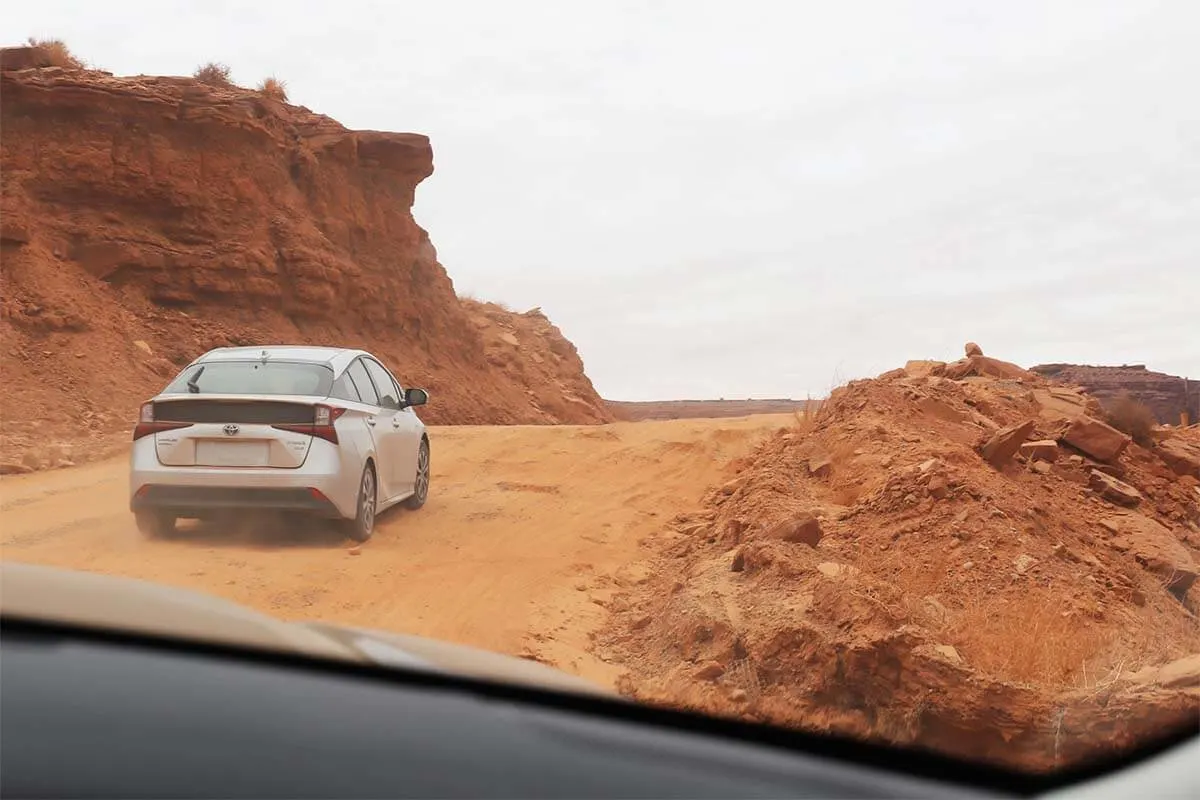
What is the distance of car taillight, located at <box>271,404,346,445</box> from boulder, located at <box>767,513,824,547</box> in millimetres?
3670

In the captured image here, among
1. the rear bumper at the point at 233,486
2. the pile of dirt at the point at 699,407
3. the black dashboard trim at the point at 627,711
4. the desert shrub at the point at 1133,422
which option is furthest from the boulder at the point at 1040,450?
the pile of dirt at the point at 699,407

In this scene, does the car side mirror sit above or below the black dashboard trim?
above

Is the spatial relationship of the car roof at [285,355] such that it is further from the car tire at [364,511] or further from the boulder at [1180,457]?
the boulder at [1180,457]

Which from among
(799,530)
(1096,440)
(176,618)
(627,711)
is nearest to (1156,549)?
(1096,440)

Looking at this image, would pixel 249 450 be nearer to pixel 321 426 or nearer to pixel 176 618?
pixel 321 426

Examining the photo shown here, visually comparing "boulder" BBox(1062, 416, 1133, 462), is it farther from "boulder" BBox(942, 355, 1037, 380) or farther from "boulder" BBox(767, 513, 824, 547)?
"boulder" BBox(767, 513, 824, 547)

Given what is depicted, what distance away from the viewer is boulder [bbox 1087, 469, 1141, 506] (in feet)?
36.5

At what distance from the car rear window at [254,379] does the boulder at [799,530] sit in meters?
3.96

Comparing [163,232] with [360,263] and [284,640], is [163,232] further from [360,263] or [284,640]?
[284,640]

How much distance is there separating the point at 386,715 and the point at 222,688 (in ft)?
0.90

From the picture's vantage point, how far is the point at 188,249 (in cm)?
2727

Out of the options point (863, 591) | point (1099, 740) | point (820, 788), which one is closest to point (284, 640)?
point (820, 788)

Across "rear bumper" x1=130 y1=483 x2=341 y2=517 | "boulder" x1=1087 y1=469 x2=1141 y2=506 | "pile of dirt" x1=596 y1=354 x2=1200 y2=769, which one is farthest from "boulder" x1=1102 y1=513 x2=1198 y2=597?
"rear bumper" x1=130 y1=483 x2=341 y2=517

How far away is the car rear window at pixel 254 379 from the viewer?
920 centimetres
